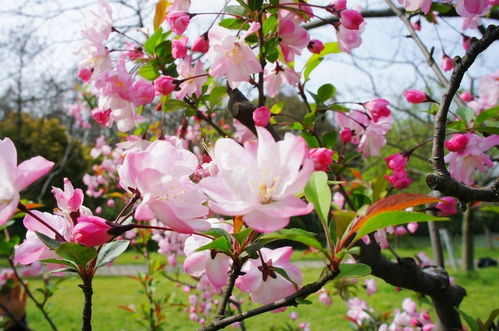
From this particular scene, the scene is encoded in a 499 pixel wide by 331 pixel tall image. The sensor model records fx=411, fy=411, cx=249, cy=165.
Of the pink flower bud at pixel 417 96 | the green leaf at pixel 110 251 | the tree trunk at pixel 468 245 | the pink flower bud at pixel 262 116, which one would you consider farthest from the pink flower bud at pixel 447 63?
the tree trunk at pixel 468 245

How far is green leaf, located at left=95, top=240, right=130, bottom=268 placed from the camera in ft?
1.76

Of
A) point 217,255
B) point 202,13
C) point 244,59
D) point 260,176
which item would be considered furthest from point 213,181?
point 202,13

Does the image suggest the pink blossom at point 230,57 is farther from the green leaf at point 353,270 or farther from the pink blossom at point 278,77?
the green leaf at point 353,270

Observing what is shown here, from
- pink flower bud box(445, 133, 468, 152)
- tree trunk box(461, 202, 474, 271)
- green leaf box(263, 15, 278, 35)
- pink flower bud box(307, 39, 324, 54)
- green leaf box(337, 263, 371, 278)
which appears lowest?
tree trunk box(461, 202, 474, 271)

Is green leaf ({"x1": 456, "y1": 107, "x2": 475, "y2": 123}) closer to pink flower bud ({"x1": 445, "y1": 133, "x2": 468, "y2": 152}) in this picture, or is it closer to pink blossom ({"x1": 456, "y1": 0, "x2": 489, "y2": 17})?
pink flower bud ({"x1": 445, "y1": 133, "x2": 468, "y2": 152})

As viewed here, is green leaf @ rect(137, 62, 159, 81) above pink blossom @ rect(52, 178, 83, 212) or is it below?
above

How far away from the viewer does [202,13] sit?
1003mm

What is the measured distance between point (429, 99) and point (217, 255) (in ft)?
2.43

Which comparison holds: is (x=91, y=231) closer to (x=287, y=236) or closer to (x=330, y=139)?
(x=287, y=236)

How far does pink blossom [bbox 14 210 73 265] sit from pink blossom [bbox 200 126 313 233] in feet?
0.81

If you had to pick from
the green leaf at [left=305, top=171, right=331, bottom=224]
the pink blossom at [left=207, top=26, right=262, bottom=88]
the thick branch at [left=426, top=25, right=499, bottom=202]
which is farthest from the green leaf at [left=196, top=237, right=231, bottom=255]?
the pink blossom at [left=207, top=26, right=262, bottom=88]

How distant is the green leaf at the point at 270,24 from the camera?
0.96 meters

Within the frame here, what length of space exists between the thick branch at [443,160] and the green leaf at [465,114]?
1.29ft

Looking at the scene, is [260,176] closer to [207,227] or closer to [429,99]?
[207,227]
